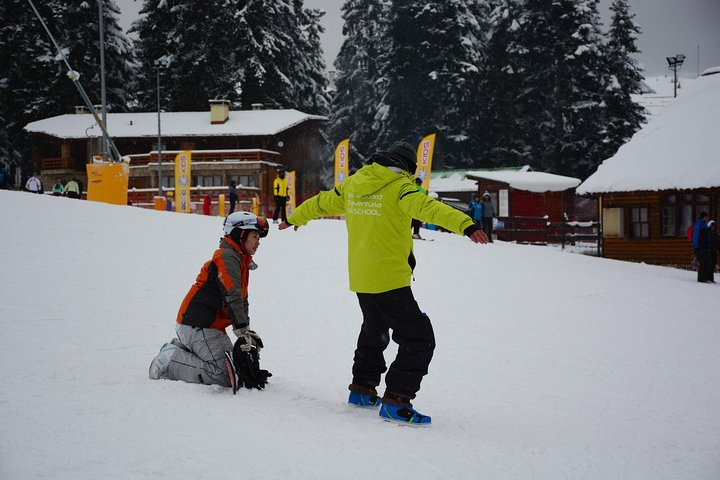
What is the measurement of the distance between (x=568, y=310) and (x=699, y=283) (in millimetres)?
6684

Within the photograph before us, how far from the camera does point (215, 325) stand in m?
5.19

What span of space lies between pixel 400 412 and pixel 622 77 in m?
46.1

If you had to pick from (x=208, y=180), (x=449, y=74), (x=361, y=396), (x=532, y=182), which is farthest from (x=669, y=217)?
(x=208, y=180)

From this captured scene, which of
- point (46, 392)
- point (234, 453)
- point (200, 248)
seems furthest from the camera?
point (200, 248)

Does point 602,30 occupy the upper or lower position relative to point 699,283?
upper

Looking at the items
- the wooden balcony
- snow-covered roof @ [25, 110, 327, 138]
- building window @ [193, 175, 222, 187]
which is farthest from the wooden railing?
the wooden balcony

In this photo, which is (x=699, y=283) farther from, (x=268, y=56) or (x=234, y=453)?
(x=268, y=56)

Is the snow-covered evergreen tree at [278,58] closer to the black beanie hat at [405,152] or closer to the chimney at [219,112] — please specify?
the chimney at [219,112]

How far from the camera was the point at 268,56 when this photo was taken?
4984 cm

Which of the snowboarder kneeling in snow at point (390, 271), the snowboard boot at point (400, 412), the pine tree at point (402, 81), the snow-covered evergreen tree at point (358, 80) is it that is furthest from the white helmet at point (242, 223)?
the snow-covered evergreen tree at point (358, 80)

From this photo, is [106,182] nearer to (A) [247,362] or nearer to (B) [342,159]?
(B) [342,159]

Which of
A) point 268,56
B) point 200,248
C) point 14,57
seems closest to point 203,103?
point 268,56

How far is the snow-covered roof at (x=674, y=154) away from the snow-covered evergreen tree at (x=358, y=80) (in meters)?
26.8

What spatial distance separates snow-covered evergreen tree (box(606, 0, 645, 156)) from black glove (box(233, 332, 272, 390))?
4182cm
